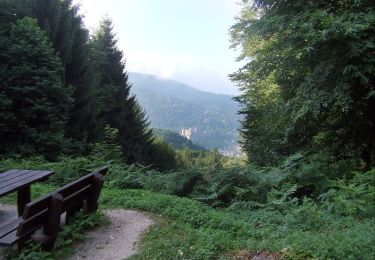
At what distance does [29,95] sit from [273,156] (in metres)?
9.50

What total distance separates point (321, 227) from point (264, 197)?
2.40 metres

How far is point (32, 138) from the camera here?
563 inches

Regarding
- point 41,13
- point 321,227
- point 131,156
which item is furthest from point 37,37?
point 131,156

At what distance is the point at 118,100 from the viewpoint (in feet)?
106

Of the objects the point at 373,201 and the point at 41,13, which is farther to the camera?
the point at 41,13

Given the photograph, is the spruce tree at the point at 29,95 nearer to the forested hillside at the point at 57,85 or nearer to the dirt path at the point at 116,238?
the forested hillside at the point at 57,85

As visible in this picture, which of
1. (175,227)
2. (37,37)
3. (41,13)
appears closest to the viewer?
(175,227)

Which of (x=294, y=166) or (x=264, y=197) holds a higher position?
(x=294, y=166)

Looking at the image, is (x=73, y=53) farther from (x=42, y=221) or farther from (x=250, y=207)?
(x=42, y=221)

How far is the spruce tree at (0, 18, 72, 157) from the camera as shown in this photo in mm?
14227

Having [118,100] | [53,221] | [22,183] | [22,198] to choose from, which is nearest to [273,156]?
[22,198]

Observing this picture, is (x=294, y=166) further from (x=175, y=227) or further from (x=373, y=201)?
(x=175, y=227)

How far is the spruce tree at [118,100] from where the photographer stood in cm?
3117

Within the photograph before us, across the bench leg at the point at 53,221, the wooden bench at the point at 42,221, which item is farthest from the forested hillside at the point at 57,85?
the bench leg at the point at 53,221
